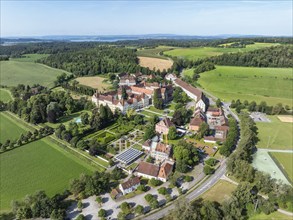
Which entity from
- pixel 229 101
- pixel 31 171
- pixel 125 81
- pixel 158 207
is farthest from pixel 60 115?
pixel 229 101

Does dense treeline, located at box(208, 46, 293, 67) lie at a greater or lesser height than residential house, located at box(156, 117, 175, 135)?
greater

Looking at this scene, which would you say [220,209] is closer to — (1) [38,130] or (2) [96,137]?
(2) [96,137]

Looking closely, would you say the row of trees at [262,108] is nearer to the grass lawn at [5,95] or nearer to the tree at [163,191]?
the tree at [163,191]

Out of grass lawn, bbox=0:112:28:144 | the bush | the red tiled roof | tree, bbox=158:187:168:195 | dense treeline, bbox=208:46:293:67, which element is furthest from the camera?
dense treeline, bbox=208:46:293:67

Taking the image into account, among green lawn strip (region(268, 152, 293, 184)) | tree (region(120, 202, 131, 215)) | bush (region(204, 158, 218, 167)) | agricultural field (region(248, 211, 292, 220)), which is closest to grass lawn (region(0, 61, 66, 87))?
bush (region(204, 158, 218, 167))

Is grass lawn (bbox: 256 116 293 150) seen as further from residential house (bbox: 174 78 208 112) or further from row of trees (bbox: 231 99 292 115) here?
residential house (bbox: 174 78 208 112)

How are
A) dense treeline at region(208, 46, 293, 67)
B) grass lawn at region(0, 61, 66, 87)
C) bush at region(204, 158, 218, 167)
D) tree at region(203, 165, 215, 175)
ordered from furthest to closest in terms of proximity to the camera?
dense treeline at region(208, 46, 293, 67), grass lawn at region(0, 61, 66, 87), bush at region(204, 158, 218, 167), tree at region(203, 165, 215, 175)

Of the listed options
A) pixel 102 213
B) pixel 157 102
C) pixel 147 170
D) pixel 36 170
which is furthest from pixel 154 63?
pixel 102 213
